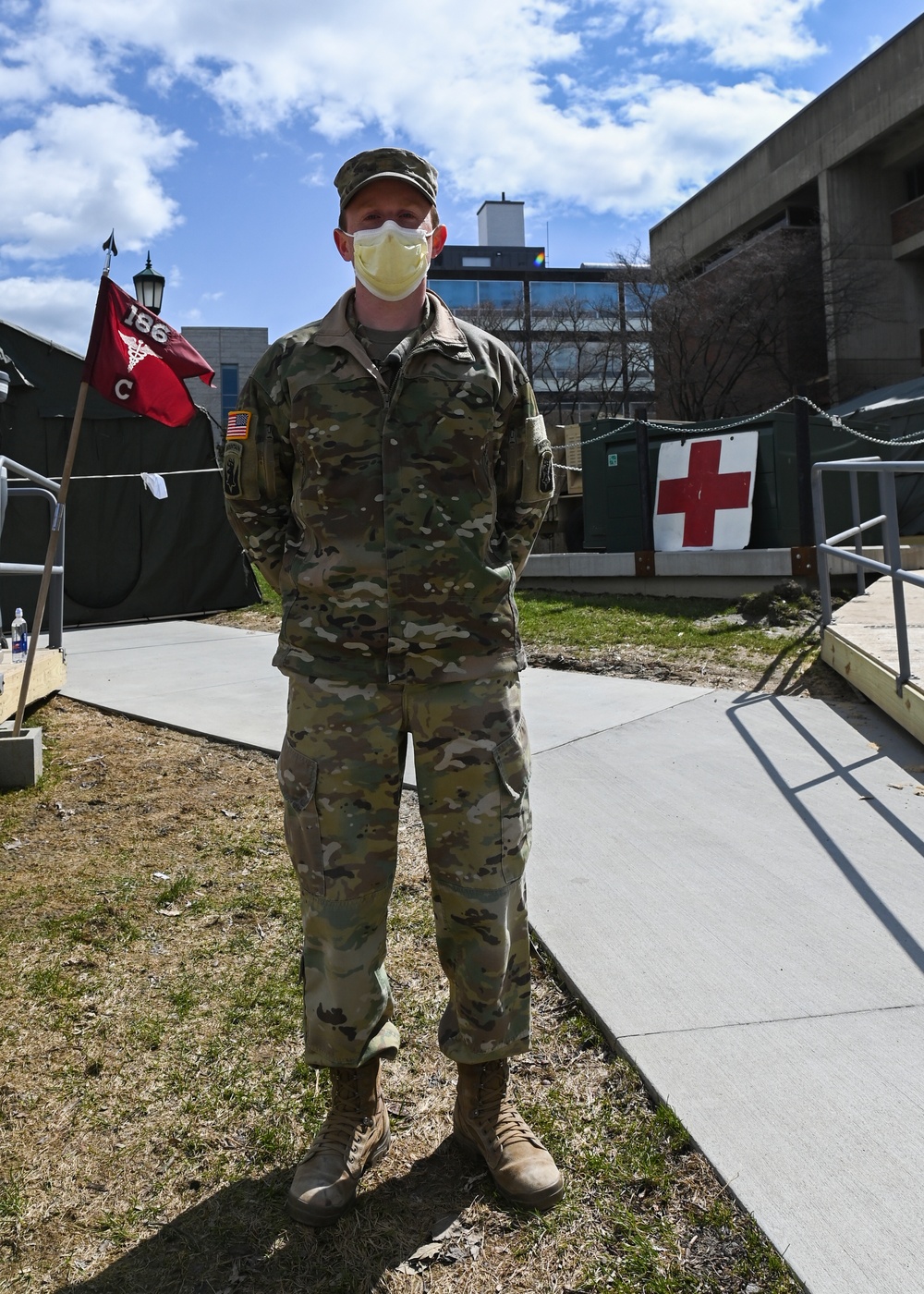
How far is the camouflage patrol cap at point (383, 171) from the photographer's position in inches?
82.9

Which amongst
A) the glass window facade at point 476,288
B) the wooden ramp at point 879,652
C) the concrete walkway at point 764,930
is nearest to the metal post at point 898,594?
the wooden ramp at point 879,652

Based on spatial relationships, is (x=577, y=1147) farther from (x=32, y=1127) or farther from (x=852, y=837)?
(x=852, y=837)

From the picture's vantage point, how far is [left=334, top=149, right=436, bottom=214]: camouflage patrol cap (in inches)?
82.9

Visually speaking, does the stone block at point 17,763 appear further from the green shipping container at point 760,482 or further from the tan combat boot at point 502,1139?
the green shipping container at point 760,482

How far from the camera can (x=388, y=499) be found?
2.07 meters

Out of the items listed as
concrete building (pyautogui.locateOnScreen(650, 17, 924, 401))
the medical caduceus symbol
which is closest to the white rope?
the medical caduceus symbol

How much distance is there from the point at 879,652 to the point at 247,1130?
4.54m

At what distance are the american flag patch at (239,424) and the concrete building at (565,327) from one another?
26.5 metres

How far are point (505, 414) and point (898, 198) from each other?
107ft

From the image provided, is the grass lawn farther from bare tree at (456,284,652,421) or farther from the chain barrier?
bare tree at (456,284,652,421)

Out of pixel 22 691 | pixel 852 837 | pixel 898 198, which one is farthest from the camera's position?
pixel 898 198

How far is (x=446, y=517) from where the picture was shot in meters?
2.10

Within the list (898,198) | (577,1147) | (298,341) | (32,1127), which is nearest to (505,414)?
(298,341)

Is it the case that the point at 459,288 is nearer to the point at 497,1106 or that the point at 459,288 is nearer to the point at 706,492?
the point at 706,492
